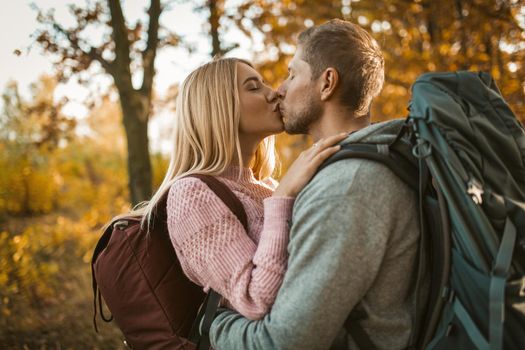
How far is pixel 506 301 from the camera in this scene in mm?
1403

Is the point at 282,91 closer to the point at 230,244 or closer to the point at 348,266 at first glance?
the point at 230,244

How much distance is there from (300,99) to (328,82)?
0.18 metres

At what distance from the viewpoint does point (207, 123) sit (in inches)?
100

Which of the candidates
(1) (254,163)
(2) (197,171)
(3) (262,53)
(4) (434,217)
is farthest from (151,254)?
(3) (262,53)

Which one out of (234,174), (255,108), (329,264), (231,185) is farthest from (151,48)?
(329,264)

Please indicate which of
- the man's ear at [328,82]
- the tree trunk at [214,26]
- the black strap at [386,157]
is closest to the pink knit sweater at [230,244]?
the black strap at [386,157]

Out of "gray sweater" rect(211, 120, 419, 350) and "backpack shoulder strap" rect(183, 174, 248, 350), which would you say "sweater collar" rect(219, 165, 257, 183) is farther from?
"gray sweater" rect(211, 120, 419, 350)

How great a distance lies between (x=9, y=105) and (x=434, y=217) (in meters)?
17.1

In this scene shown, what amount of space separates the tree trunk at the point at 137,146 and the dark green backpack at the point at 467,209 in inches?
130

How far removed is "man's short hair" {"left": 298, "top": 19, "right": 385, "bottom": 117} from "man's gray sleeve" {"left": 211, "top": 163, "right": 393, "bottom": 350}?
71 cm

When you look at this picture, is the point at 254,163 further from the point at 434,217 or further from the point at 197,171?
the point at 434,217

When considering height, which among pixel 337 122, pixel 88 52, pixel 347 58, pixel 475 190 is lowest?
pixel 475 190

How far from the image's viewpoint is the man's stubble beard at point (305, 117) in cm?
222

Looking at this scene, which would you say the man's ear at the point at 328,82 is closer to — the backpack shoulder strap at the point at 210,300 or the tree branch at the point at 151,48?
the backpack shoulder strap at the point at 210,300
